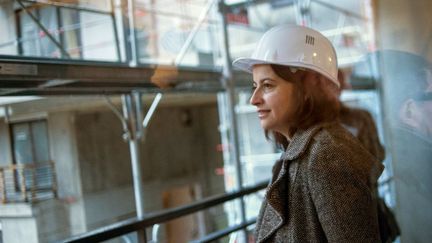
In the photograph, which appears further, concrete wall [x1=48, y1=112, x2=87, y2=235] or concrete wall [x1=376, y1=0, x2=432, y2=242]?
concrete wall [x1=48, y1=112, x2=87, y2=235]

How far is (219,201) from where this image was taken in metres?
2.28

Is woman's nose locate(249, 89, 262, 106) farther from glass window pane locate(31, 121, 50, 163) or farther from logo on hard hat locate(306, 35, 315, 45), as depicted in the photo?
glass window pane locate(31, 121, 50, 163)

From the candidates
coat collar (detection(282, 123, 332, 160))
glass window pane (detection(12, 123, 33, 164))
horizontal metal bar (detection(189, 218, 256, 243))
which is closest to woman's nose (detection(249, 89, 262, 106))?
coat collar (detection(282, 123, 332, 160))

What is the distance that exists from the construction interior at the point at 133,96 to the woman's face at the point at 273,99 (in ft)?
1.47

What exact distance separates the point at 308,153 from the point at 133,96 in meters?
1.73

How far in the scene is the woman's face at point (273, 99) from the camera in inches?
50.5

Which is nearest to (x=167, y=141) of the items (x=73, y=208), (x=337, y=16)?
(x=337, y=16)

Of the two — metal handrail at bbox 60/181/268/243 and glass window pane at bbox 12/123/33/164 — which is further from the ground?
glass window pane at bbox 12/123/33/164

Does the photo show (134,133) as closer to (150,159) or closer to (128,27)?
(128,27)

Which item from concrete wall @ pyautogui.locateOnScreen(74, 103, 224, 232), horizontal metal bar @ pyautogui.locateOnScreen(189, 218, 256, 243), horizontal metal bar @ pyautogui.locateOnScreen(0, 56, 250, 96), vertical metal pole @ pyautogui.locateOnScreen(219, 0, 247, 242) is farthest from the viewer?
concrete wall @ pyautogui.locateOnScreen(74, 103, 224, 232)

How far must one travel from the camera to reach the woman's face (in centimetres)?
128

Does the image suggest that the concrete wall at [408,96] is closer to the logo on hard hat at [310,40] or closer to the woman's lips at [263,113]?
the logo on hard hat at [310,40]

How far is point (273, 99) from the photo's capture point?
1.29 metres

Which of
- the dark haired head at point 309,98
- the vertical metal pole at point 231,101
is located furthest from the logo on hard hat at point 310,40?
the vertical metal pole at point 231,101
